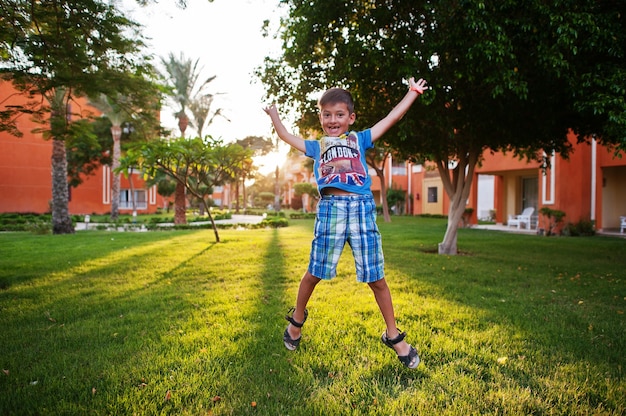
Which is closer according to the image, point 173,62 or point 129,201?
point 173,62

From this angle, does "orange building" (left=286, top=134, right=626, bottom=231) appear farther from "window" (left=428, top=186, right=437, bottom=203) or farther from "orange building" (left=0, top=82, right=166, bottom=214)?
"orange building" (left=0, top=82, right=166, bottom=214)

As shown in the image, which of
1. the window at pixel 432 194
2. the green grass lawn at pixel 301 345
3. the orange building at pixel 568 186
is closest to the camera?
the green grass lawn at pixel 301 345

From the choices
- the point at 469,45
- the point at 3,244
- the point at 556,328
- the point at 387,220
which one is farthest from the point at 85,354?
the point at 387,220

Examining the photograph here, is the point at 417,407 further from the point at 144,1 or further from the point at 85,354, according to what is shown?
the point at 144,1

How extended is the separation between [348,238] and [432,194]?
93.4ft

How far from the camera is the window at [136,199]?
3541 centimetres

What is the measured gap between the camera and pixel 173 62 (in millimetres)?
20969

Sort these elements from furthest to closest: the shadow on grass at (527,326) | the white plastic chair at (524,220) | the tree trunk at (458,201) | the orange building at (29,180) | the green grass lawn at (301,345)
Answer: the orange building at (29,180) < the white plastic chair at (524,220) < the tree trunk at (458,201) < the shadow on grass at (527,326) < the green grass lawn at (301,345)

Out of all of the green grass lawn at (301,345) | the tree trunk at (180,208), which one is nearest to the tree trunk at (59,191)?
the tree trunk at (180,208)

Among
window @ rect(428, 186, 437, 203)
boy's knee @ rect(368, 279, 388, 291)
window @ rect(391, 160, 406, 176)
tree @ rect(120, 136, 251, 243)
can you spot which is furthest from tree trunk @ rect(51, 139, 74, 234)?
window @ rect(391, 160, 406, 176)

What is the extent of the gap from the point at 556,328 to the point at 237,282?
380cm

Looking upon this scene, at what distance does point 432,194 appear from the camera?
29.6 metres

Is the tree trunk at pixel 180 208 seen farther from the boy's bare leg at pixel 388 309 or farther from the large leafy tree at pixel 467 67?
the boy's bare leg at pixel 388 309

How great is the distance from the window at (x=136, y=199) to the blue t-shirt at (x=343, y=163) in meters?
36.8
